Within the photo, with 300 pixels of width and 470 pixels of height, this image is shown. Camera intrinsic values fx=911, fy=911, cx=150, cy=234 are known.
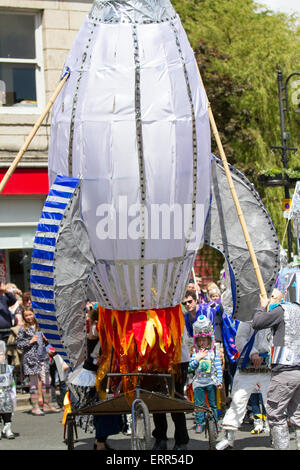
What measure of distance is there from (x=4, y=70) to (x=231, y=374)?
715 centimetres

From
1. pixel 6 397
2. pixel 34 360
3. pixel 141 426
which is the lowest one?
pixel 6 397

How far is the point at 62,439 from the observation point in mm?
9789

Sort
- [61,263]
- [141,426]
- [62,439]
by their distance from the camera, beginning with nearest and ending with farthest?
[141,426] → [61,263] → [62,439]

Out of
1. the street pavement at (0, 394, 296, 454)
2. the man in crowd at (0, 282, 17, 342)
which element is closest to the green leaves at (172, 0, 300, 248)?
the man in crowd at (0, 282, 17, 342)

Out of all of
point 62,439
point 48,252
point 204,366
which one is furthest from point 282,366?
point 62,439

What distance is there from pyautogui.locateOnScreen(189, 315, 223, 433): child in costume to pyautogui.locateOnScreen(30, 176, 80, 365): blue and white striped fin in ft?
8.50

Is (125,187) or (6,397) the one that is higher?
(125,187)

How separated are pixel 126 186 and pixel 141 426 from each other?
1.83m

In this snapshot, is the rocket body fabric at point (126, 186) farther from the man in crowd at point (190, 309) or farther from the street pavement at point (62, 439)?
the man in crowd at point (190, 309)

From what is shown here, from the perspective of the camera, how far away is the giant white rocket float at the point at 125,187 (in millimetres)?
7086

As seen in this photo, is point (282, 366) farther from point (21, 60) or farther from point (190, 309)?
point (21, 60)

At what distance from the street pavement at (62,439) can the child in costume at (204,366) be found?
1.41 ft

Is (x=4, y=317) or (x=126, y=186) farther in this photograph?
(x=4, y=317)

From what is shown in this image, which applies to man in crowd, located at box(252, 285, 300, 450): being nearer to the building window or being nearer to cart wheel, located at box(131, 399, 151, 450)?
cart wheel, located at box(131, 399, 151, 450)
